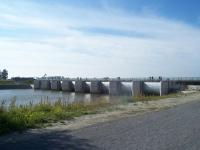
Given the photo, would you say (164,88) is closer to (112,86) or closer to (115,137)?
(112,86)

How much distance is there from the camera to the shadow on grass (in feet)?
25.5

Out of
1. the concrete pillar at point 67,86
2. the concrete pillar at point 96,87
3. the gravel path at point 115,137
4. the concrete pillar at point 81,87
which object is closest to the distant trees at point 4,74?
the concrete pillar at point 67,86

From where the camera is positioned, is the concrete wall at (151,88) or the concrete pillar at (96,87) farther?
the concrete pillar at (96,87)

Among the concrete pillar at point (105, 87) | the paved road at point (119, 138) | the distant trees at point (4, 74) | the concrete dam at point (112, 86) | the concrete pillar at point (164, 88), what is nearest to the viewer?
the paved road at point (119, 138)

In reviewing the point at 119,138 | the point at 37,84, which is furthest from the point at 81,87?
the point at 119,138

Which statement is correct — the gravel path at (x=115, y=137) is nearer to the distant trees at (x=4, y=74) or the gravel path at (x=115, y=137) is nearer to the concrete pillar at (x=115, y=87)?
the concrete pillar at (x=115, y=87)

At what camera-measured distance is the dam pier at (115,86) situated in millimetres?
57709

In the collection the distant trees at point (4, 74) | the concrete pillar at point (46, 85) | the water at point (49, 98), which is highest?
the distant trees at point (4, 74)

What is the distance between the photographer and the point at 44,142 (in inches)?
327

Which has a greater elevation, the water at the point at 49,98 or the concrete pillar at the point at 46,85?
the concrete pillar at the point at 46,85

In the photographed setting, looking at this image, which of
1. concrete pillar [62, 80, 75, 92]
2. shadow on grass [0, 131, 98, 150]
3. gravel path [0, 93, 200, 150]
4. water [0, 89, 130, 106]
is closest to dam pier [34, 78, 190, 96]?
concrete pillar [62, 80, 75, 92]

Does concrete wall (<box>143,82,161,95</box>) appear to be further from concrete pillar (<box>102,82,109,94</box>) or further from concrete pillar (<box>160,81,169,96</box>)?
concrete pillar (<box>102,82,109,94</box>)

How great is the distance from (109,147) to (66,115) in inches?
225

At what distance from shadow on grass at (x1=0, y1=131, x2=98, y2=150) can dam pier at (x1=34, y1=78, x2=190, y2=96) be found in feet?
101
